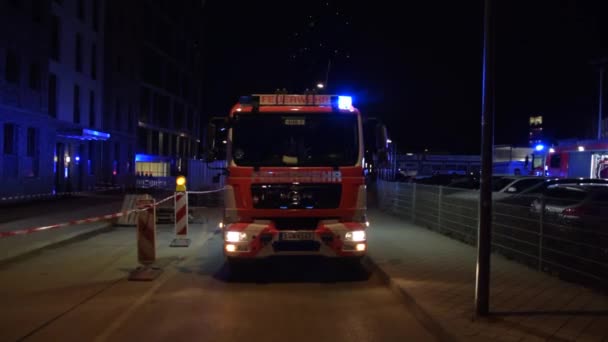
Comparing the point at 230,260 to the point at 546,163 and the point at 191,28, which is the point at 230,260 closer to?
the point at 546,163

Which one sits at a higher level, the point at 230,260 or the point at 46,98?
the point at 46,98

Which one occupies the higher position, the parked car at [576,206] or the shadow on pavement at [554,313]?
the parked car at [576,206]

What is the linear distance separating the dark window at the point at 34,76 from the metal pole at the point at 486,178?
983 inches

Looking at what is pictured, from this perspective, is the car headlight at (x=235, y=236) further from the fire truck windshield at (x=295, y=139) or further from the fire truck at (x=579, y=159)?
the fire truck at (x=579, y=159)

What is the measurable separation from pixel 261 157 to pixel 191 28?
62.1 metres

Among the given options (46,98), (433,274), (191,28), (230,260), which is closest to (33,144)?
(46,98)

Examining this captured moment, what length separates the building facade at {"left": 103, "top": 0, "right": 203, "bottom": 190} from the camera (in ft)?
139

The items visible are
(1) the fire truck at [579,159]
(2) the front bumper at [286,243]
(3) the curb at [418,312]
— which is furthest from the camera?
(1) the fire truck at [579,159]

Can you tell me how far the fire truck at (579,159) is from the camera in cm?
2583

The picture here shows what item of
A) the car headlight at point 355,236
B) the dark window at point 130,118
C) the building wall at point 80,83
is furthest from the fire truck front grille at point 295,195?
the dark window at point 130,118

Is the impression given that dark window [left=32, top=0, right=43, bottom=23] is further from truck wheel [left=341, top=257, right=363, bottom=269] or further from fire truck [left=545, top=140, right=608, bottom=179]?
fire truck [left=545, top=140, right=608, bottom=179]

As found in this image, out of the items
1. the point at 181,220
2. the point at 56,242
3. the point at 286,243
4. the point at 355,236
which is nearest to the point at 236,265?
the point at 286,243

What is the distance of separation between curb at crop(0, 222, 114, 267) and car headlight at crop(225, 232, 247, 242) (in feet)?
15.6

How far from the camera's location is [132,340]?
6418mm
